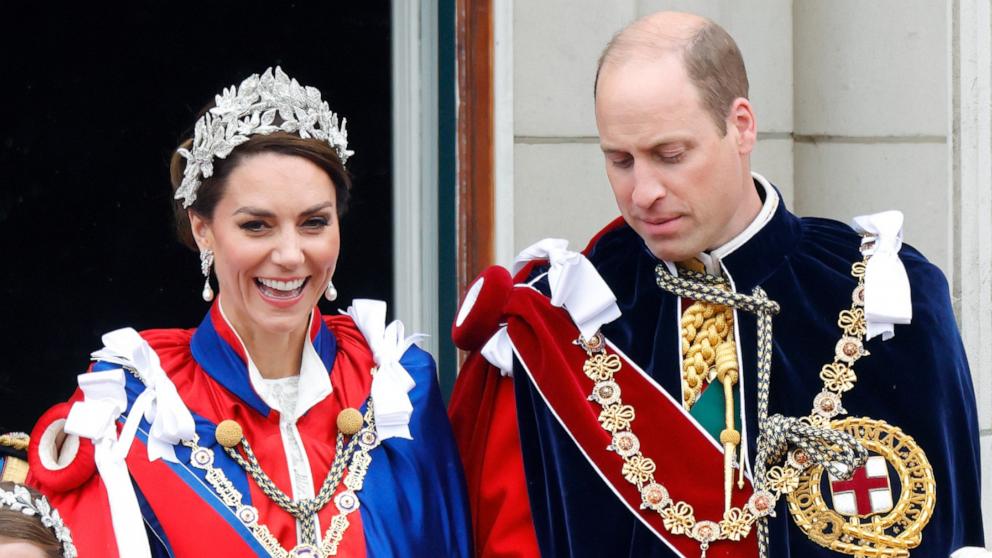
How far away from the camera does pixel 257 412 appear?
10.3ft

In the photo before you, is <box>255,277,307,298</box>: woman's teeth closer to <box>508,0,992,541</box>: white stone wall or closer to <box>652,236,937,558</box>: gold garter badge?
<box>652,236,937,558</box>: gold garter badge

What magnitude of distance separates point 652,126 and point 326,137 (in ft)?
2.12

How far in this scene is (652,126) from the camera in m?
2.92

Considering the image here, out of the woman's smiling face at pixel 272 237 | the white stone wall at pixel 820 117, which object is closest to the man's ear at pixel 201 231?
the woman's smiling face at pixel 272 237

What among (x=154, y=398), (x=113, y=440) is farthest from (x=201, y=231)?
(x=113, y=440)

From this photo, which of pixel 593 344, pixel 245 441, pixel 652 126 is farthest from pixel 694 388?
pixel 245 441

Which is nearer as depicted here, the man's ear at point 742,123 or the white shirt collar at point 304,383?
the man's ear at point 742,123

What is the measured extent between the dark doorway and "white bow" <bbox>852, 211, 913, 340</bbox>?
205 centimetres

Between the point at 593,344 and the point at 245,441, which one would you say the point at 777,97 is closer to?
the point at 593,344

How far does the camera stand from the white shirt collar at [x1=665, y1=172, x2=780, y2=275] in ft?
10.2

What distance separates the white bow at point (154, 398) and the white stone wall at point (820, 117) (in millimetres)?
1626

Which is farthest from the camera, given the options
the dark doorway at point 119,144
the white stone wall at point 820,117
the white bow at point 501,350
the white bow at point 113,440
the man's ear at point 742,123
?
the dark doorway at point 119,144

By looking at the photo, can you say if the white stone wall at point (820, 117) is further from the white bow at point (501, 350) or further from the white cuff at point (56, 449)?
the white cuff at point (56, 449)

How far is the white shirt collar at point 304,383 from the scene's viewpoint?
315 centimetres
